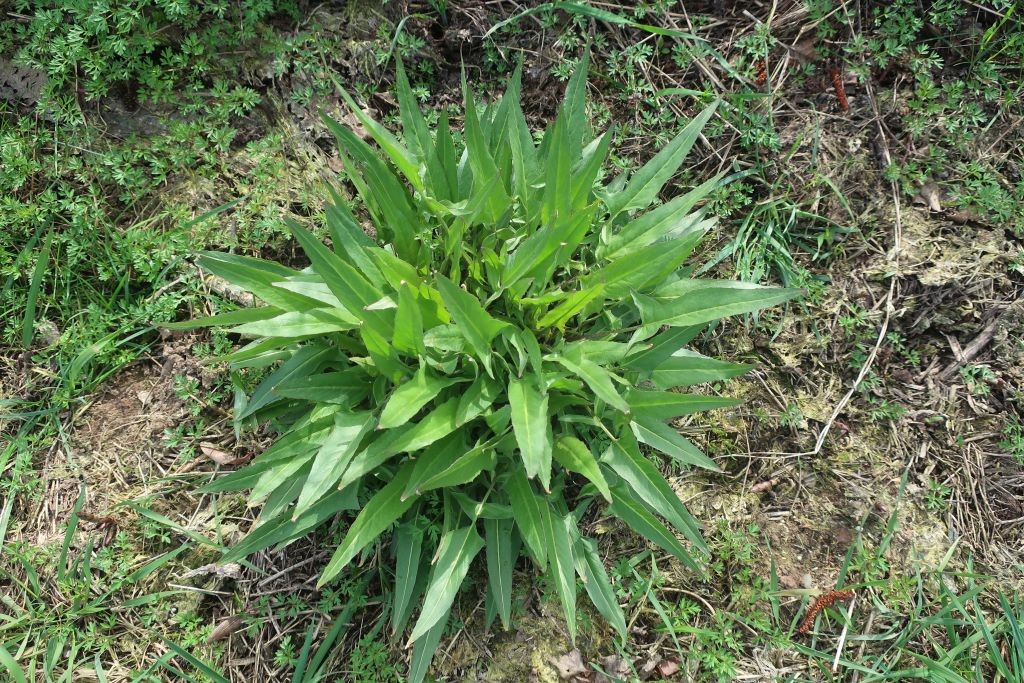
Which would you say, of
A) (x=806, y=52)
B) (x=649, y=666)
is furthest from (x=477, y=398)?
(x=806, y=52)

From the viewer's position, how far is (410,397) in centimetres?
164

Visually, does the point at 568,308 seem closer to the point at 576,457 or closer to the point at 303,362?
the point at 576,457

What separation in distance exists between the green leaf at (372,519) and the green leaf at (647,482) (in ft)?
1.85

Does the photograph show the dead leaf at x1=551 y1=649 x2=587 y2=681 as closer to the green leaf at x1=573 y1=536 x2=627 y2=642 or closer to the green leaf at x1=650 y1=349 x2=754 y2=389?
the green leaf at x1=573 y1=536 x2=627 y2=642

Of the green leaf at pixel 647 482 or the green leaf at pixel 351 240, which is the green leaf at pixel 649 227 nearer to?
the green leaf at pixel 647 482

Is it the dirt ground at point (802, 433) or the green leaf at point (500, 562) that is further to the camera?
the dirt ground at point (802, 433)

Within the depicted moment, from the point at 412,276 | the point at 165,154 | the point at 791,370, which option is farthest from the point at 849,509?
the point at 165,154

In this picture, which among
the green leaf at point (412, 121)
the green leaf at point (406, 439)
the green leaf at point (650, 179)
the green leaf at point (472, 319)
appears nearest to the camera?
the green leaf at point (472, 319)

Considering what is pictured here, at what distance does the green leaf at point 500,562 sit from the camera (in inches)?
75.7

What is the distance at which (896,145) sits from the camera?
2.53 metres

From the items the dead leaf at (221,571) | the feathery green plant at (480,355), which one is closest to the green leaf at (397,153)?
the feathery green plant at (480,355)

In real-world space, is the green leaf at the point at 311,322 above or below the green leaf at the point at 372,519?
above

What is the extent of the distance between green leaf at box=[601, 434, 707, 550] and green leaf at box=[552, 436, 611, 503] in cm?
7

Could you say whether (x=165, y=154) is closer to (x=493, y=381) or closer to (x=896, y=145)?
(x=493, y=381)
